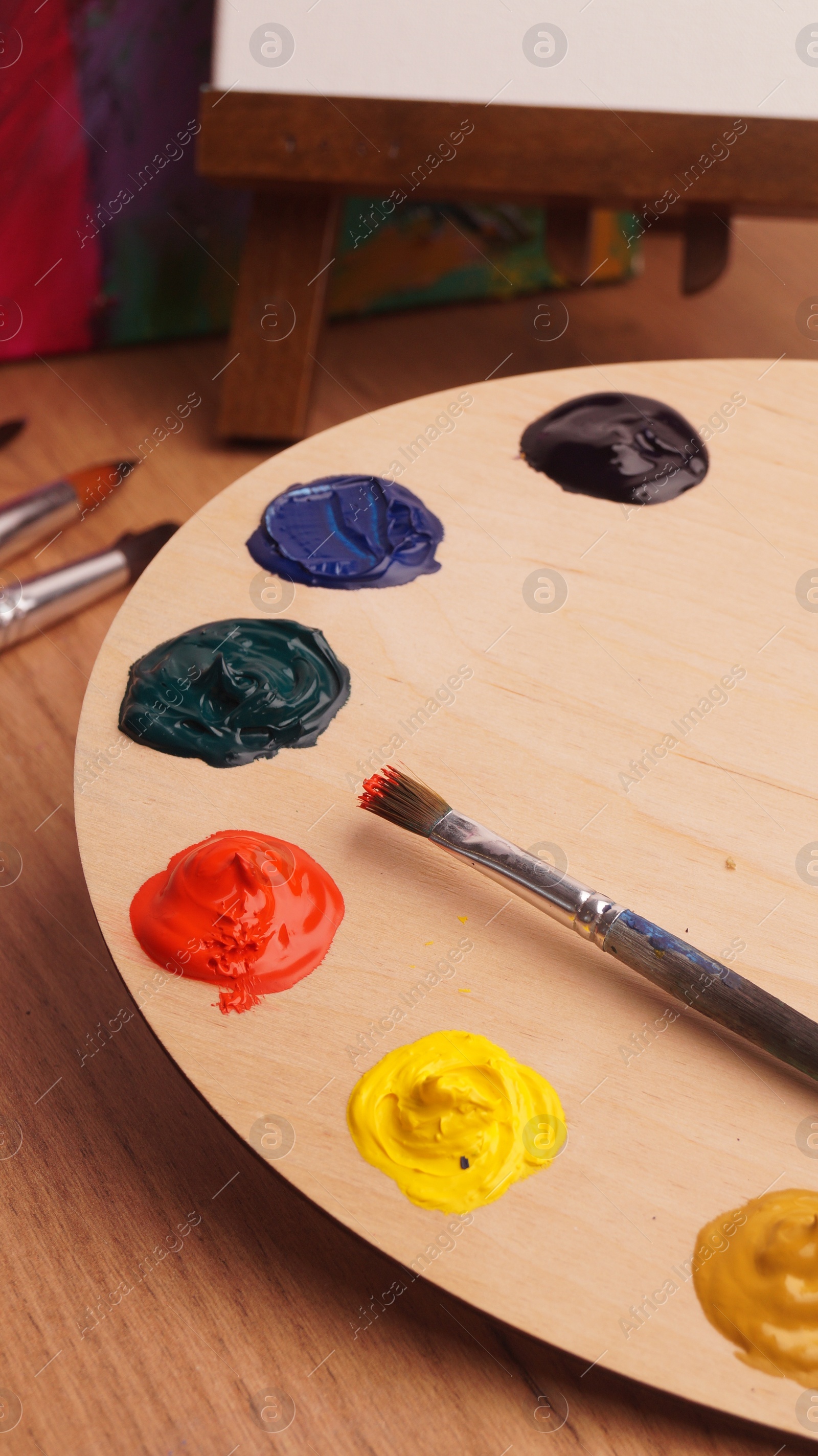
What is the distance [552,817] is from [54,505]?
0.81m

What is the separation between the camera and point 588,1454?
0.72 metres

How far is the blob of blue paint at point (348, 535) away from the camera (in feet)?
3.04

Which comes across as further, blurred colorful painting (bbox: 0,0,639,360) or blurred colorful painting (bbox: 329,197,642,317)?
blurred colorful painting (bbox: 329,197,642,317)

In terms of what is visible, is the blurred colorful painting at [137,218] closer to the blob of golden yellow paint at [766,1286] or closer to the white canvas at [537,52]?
the white canvas at [537,52]

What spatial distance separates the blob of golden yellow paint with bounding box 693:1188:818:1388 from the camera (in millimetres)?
576

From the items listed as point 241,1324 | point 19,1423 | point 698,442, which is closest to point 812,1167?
point 241,1324

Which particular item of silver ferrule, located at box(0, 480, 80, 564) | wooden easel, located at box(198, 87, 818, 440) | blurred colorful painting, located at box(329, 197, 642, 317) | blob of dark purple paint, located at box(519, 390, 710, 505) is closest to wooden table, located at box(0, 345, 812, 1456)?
silver ferrule, located at box(0, 480, 80, 564)

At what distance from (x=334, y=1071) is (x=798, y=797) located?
38 cm

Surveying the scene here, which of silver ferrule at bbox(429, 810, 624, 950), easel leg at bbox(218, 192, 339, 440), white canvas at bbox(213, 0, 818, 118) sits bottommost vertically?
silver ferrule at bbox(429, 810, 624, 950)

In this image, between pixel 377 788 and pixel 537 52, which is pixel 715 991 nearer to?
pixel 377 788

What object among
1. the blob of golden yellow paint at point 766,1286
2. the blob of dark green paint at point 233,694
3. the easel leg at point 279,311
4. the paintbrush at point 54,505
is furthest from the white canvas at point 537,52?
the blob of golden yellow paint at point 766,1286

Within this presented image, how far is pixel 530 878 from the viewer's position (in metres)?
0.73

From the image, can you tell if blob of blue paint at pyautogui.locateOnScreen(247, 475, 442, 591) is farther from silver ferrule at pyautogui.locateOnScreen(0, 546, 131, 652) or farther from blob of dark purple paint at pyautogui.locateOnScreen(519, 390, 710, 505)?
silver ferrule at pyautogui.locateOnScreen(0, 546, 131, 652)

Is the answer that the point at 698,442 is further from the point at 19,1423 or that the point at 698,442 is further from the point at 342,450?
the point at 19,1423
